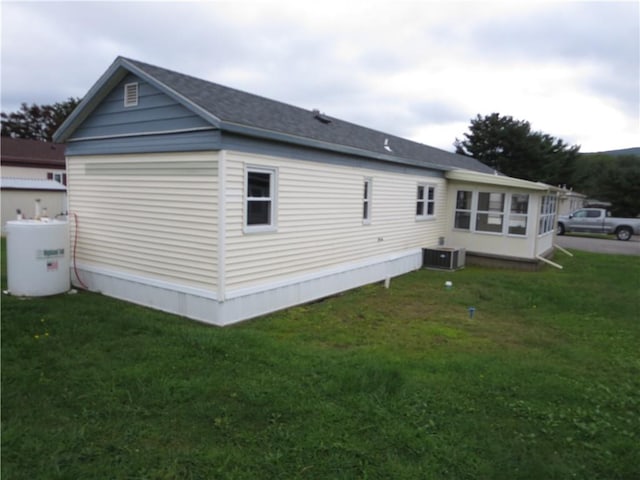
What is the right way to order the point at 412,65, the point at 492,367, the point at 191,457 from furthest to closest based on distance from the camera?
the point at 412,65 < the point at 492,367 < the point at 191,457

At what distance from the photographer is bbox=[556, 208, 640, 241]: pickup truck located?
24.1m

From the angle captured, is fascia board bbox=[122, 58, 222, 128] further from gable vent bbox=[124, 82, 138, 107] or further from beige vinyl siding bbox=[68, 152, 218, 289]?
beige vinyl siding bbox=[68, 152, 218, 289]

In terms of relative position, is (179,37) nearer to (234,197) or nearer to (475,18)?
(234,197)

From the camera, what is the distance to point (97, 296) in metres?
8.05

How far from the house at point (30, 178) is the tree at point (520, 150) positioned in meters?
31.0

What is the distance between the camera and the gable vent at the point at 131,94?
24.1 ft

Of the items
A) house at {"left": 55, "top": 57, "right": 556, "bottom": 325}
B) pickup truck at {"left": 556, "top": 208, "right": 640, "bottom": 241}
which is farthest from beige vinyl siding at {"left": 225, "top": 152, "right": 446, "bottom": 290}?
pickup truck at {"left": 556, "top": 208, "right": 640, "bottom": 241}

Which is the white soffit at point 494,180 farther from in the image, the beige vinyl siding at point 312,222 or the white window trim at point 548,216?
the beige vinyl siding at point 312,222

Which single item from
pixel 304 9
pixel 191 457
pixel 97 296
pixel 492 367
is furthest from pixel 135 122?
pixel 492 367

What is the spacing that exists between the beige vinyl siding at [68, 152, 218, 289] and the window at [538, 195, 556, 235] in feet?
36.0

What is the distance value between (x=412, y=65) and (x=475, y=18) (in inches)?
183

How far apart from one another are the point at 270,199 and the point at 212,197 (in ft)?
3.63

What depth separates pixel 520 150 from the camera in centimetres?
3475

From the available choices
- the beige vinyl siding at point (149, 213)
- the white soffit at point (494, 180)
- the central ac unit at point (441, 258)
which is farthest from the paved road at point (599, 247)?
the beige vinyl siding at point (149, 213)
